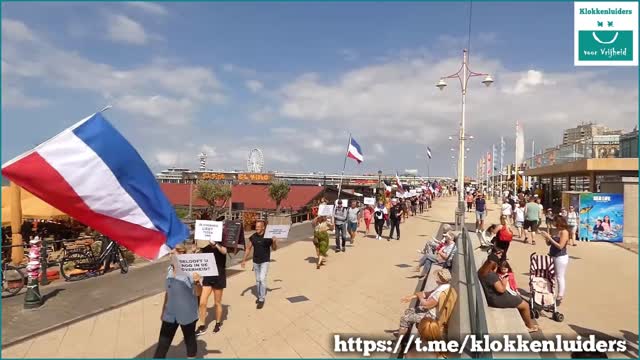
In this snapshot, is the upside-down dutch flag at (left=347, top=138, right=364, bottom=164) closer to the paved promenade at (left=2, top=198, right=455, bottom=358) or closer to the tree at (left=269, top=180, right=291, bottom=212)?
the paved promenade at (left=2, top=198, right=455, bottom=358)

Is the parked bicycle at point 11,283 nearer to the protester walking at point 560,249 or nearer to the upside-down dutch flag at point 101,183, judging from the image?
the upside-down dutch flag at point 101,183

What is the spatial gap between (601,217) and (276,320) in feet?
48.6

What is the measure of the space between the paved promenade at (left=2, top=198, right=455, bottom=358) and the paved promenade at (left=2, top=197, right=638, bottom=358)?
0.01m

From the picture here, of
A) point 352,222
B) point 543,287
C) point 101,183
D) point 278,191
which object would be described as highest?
point 101,183

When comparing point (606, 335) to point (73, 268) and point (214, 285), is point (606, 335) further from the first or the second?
point (73, 268)

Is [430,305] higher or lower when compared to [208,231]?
lower

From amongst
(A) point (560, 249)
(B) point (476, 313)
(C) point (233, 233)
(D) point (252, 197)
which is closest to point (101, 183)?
(B) point (476, 313)

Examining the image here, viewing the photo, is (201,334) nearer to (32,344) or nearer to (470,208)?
(32,344)

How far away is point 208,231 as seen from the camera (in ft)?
21.7

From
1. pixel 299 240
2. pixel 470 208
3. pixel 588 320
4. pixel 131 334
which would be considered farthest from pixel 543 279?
pixel 470 208

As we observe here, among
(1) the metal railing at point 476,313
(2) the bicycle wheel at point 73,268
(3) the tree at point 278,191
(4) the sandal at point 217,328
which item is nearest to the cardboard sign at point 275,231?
(4) the sandal at point 217,328

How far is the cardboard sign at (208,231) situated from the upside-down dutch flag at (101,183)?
178 cm

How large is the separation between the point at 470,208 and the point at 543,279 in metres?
27.5

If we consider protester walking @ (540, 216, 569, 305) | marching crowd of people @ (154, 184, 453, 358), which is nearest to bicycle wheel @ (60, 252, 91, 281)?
marching crowd of people @ (154, 184, 453, 358)
